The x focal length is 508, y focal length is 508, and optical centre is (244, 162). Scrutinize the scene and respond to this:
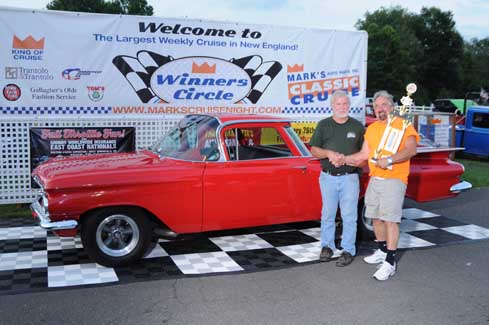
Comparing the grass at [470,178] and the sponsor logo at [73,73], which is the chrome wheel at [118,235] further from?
the sponsor logo at [73,73]

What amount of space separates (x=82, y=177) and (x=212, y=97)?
4.42 m

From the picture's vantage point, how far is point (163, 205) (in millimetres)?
5168

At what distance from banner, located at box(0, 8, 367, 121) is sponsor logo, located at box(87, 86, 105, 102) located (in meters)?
0.02

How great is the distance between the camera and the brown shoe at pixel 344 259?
17.0 feet

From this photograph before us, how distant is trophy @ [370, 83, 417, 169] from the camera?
15.3 feet

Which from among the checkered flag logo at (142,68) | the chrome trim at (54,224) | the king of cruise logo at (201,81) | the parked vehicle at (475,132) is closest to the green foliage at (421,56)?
the parked vehicle at (475,132)

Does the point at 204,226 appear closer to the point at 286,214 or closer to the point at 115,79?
the point at 286,214

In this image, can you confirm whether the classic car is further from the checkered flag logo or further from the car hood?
the checkered flag logo

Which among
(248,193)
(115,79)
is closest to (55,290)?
(248,193)

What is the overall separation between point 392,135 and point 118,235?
112 inches

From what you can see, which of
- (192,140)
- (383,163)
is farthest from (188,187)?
(383,163)

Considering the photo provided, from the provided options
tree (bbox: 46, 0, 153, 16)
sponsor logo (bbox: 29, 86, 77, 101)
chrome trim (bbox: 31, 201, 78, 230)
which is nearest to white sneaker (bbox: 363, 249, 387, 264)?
chrome trim (bbox: 31, 201, 78, 230)

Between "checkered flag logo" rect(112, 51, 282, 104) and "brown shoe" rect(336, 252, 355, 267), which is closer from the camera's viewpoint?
"brown shoe" rect(336, 252, 355, 267)

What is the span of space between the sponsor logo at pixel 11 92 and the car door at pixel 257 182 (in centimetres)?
397
